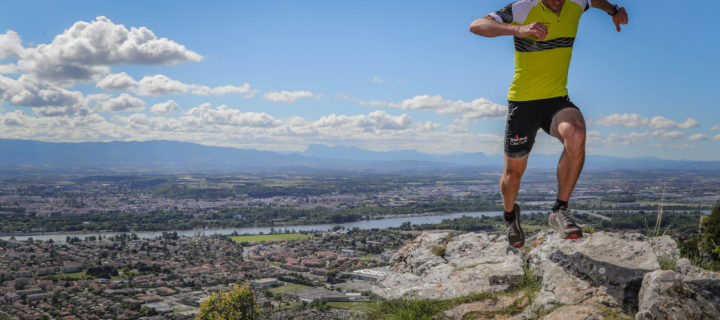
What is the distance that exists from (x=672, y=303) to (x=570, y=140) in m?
1.57

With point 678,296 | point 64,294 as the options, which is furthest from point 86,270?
point 678,296

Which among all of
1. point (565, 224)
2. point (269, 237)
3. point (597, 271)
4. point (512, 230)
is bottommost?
point (269, 237)

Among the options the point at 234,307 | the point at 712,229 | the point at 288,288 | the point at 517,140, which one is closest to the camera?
the point at 517,140

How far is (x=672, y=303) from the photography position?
3076 millimetres

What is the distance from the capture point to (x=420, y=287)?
5.24 m

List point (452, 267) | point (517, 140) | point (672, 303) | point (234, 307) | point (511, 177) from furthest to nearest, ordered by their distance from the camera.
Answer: point (234, 307)
point (452, 267)
point (511, 177)
point (517, 140)
point (672, 303)

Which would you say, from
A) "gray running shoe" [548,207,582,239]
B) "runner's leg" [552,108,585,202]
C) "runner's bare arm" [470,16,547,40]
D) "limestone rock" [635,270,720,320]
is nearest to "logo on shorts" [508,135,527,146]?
"runner's leg" [552,108,585,202]

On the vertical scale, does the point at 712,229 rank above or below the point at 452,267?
above

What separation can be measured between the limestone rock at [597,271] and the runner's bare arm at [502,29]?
6.87 ft

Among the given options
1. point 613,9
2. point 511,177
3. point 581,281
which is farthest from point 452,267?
point 613,9

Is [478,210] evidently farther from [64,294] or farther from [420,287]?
[420,287]

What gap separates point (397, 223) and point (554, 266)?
193 ft

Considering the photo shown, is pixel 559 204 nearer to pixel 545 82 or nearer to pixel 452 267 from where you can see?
pixel 545 82

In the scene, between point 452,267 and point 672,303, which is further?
point 452,267
